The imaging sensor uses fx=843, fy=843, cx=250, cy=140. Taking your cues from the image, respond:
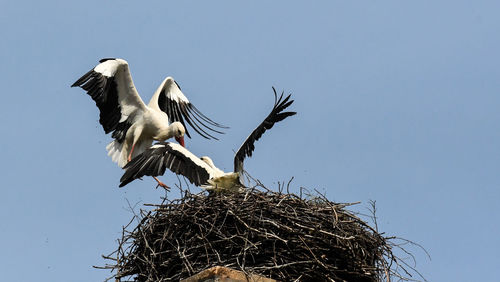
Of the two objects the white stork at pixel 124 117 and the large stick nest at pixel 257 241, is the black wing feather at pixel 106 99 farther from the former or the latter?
the large stick nest at pixel 257 241

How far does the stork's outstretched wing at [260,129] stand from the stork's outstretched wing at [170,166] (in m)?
0.39

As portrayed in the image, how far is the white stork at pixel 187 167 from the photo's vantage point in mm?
8188

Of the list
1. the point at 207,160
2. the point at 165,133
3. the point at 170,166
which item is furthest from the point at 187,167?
the point at 165,133

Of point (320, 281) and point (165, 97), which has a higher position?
point (165, 97)

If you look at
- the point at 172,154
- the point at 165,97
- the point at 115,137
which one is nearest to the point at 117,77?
the point at 115,137

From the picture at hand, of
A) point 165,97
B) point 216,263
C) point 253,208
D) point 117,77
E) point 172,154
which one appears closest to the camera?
point 216,263

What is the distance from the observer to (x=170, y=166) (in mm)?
8352

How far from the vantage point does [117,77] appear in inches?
433

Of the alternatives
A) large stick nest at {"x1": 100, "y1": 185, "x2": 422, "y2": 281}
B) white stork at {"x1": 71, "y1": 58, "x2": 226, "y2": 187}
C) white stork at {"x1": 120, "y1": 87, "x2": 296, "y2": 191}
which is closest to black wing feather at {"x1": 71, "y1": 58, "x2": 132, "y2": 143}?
white stork at {"x1": 71, "y1": 58, "x2": 226, "y2": 187}

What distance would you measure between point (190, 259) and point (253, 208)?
682 mm

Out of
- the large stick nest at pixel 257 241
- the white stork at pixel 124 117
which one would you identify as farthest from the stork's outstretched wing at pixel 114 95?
the large stick nest at pixel 257 241

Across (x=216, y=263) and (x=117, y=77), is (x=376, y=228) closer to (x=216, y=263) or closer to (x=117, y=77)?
(x=216, y=263)

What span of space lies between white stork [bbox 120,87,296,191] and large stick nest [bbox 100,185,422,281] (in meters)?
0.82

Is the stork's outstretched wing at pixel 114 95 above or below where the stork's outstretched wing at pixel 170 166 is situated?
above
